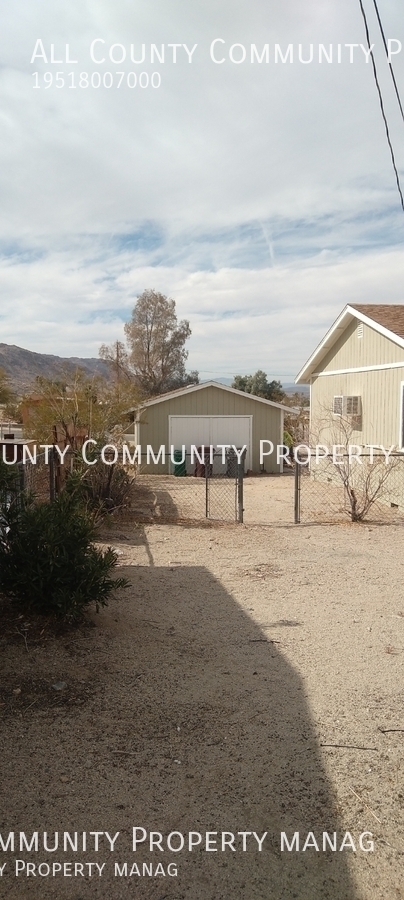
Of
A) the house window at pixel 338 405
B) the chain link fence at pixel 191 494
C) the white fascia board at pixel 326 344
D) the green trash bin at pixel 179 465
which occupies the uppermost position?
the white fascia board at pixel 326 344

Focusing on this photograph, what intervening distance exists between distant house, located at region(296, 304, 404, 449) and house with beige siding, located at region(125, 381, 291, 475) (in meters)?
2.75

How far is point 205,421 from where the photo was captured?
66.3 feet

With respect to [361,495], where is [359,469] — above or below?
above

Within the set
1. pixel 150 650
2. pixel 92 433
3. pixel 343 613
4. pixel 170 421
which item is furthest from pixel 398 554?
pixel 170 421

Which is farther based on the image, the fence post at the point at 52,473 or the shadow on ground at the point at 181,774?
the fence post at the point at 52,473

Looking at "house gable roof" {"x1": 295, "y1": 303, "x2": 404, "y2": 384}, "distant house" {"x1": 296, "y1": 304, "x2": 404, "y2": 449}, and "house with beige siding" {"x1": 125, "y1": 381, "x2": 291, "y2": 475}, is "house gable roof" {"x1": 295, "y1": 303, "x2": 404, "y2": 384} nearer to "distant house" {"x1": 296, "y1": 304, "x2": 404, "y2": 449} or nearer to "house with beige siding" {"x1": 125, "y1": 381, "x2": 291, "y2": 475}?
"distant house" {"x1": 296, "y1": 304, "x2": 404, "y2": 449}

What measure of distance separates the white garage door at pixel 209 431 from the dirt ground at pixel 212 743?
13.8m

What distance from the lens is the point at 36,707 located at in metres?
3.71

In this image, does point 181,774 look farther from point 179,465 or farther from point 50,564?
point 179,465

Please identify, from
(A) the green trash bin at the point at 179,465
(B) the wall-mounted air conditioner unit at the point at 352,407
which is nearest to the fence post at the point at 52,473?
(B) the wall-mounted air conditioner unit at the point at 352,407

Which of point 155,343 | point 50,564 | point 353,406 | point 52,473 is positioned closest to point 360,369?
point 353,406

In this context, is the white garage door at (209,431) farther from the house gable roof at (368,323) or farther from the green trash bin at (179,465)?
the house gable roof at (368,323)

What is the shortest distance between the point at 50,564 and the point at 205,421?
51.8 feet

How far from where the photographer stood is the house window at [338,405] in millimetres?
15320
